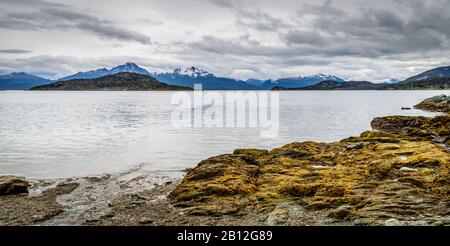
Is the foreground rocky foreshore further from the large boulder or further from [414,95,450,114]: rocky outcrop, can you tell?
[414,95,450,114]: rocky outcrop

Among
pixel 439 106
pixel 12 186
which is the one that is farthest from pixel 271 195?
pixel 439 106

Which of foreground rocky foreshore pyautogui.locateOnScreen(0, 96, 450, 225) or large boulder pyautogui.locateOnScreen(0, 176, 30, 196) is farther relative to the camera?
large boulder pyautogui.locateOnScreen(0, 176, 30, 196)

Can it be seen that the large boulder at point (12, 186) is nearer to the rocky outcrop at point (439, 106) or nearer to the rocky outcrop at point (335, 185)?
the rocky outcrop at point (335, 185)

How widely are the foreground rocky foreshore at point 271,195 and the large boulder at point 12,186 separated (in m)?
0.18

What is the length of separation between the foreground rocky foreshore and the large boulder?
18 centimetres

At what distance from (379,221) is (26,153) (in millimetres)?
32452

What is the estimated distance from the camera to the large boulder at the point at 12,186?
752 inches

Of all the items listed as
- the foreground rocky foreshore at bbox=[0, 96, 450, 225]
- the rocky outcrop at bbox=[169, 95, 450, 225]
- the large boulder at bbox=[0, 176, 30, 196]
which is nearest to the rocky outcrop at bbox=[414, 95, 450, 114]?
the rocky outcrop at bbox=[169, 95, 450, 225]

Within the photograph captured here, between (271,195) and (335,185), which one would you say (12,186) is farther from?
(335,185)

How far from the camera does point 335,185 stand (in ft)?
52.9

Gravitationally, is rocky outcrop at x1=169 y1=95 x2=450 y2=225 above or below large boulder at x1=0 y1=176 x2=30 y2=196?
above

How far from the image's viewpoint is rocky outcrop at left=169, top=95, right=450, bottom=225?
527 inches

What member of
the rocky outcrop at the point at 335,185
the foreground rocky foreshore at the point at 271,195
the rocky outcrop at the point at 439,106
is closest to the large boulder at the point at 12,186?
the foreground rocky foreshore at the point at 271,195

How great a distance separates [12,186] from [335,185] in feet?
54.2
